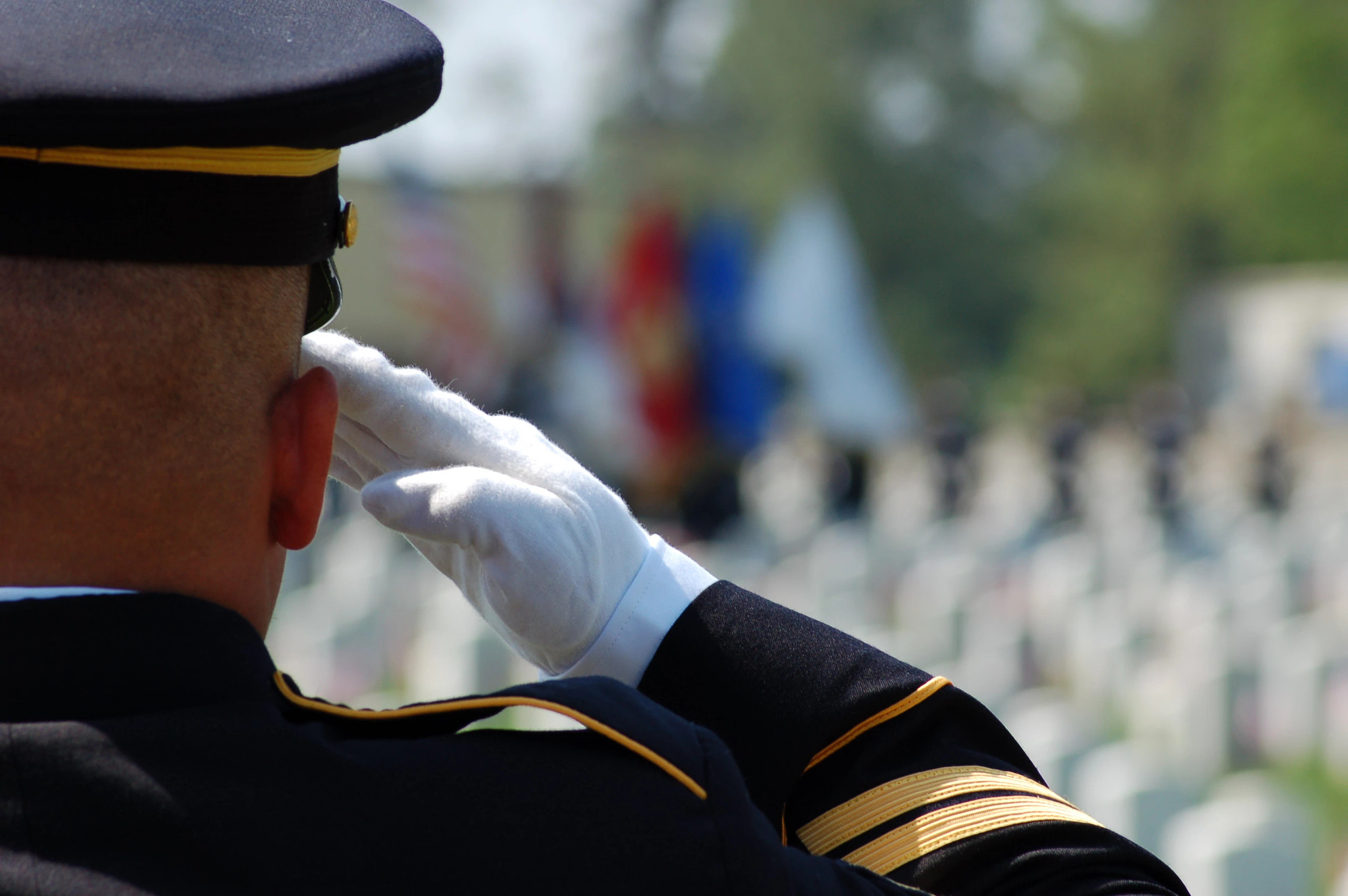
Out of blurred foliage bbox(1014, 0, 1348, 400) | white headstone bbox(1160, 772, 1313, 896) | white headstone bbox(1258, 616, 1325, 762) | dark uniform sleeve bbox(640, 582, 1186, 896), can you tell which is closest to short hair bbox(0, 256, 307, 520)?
dark uniform sleeve bbox(640, 582, 1186, 896)

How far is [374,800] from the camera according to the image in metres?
0.91

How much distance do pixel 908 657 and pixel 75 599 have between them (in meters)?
5.66

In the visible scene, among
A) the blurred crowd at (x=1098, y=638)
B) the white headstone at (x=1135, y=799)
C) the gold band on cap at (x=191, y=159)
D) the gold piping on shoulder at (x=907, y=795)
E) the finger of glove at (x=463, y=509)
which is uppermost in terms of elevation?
the gold band on cap at (x=191, y=159)

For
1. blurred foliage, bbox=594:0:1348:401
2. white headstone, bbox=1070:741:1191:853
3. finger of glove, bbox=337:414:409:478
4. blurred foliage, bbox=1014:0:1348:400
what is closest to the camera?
finger of glove, bbox=337:414:409:478

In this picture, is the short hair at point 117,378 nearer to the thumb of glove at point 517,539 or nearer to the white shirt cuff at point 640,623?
the thumb of glove at point 517,539

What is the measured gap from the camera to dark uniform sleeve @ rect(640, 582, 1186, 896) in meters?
1.07

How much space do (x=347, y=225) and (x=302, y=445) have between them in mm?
203

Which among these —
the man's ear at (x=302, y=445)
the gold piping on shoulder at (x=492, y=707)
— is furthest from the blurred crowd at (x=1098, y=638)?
the man's ear at (x=302, y=445)

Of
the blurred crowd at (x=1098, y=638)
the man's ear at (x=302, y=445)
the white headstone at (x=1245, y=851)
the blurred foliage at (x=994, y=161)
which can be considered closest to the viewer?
the man's ear at (x=302, y=445)

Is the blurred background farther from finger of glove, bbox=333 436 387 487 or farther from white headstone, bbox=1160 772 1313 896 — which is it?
finger of glove, bbox=333 436 387 487

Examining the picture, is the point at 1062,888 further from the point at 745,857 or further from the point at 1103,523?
the point at 1103,523

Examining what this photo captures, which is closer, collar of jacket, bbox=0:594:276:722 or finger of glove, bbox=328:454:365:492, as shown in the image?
collar of jacket, bbox=0:594:276:722

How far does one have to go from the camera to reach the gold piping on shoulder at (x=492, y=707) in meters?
0.96

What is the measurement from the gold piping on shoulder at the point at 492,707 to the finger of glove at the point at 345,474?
0.27 meters
